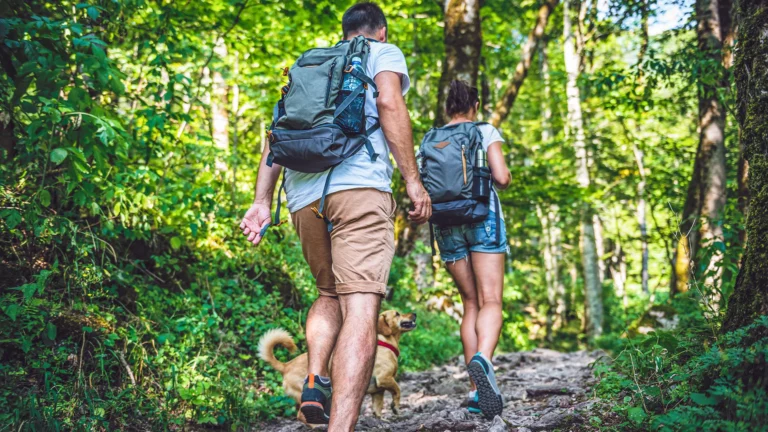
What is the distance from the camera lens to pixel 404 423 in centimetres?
397

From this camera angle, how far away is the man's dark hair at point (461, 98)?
4.61 m

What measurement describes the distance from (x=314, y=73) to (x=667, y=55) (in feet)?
22.8

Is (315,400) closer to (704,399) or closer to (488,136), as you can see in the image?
(704,399)

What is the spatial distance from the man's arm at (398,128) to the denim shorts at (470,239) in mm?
1190

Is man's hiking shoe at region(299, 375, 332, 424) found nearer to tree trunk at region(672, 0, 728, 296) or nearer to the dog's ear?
the dog's ear

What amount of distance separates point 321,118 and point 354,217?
1.79ft

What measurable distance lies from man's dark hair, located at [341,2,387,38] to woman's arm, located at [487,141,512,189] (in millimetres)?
1448

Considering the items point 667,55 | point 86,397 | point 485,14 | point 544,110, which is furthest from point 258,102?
point 544,110

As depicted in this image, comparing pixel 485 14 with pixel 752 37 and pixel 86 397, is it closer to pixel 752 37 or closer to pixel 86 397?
pixel 752 37

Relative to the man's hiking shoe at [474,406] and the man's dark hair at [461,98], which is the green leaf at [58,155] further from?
the man's hiking shoe at [474,406]

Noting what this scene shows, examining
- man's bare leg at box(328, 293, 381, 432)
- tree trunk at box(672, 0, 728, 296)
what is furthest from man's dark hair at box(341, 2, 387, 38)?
tree trunk at box(672, 0, 728, 296)

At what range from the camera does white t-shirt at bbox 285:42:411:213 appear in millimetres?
3037

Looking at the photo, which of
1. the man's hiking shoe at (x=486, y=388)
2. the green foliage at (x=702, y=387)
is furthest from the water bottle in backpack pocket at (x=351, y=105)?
the green foliage at (x=702, y=387)

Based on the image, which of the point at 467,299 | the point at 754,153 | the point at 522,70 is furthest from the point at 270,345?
the point at 522,70
